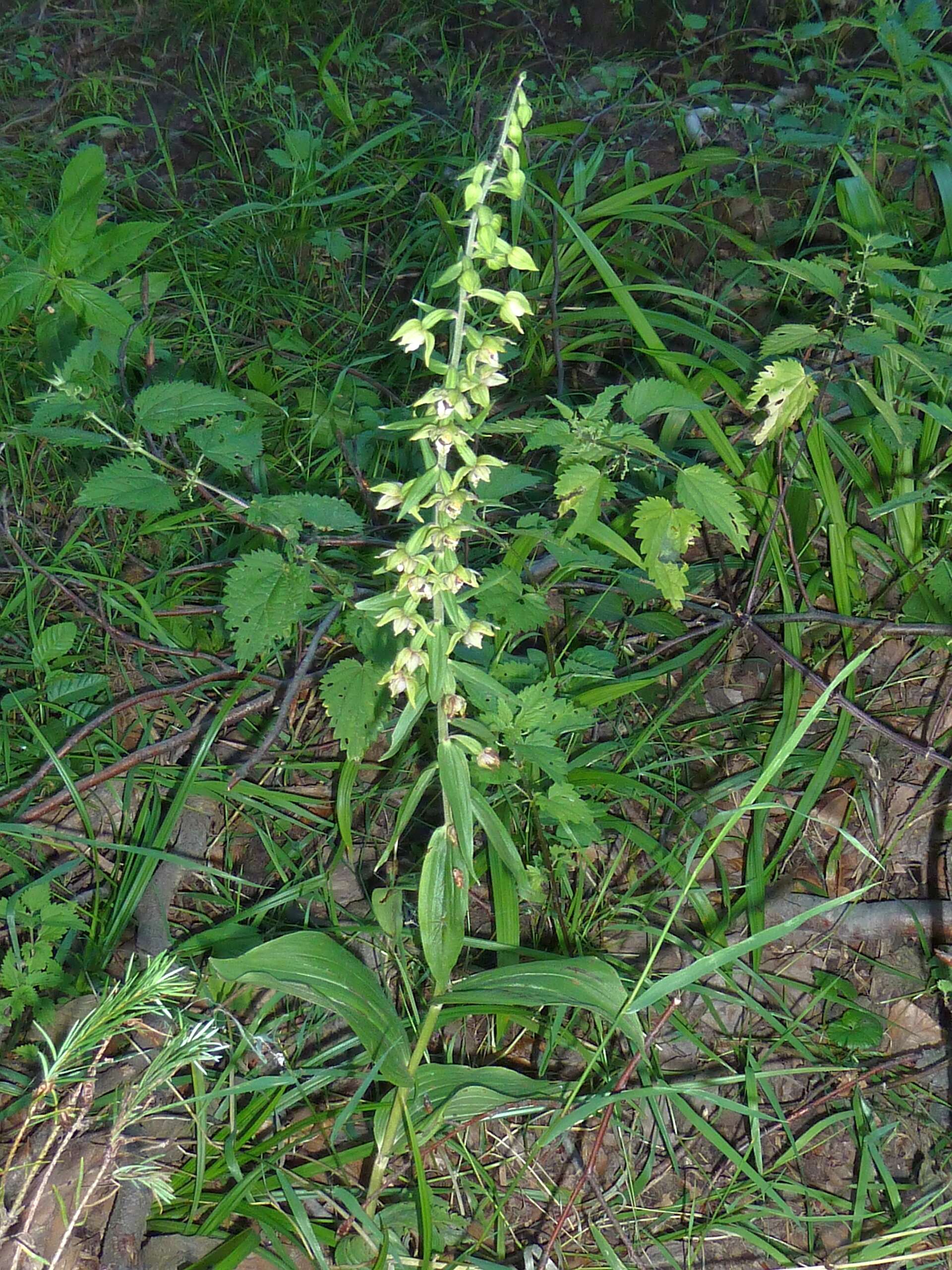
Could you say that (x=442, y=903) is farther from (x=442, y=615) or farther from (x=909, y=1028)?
(x=909, y=1028)

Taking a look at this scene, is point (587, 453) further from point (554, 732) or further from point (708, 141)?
point (708, 141)

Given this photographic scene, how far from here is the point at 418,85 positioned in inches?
162

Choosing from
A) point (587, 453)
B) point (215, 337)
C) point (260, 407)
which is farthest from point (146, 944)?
point (215, 337)

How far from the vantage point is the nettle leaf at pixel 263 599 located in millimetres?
1847

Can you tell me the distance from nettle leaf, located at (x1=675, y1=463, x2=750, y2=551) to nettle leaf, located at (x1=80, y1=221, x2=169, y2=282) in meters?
1.56

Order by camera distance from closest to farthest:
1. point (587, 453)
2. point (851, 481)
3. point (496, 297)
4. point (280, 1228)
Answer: point (496, 297)
point (280, 1228)
point (587, 453)
point (851, 481)

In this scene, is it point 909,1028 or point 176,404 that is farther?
point 176,404

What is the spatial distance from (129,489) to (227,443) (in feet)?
0.78

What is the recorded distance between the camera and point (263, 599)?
190 cm

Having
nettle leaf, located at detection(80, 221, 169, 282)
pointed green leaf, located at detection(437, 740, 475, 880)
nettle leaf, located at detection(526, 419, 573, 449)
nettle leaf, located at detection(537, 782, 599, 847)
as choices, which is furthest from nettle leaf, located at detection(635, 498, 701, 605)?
nettle leaf, located at detection(80, 221, 169, 282)

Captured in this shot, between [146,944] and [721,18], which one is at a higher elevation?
[721,18]

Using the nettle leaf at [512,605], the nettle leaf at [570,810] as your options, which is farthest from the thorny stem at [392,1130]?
the nettle leaf at [512,605]

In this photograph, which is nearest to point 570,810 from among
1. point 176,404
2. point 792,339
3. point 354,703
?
point 354,703

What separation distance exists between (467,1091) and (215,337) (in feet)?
7.50
